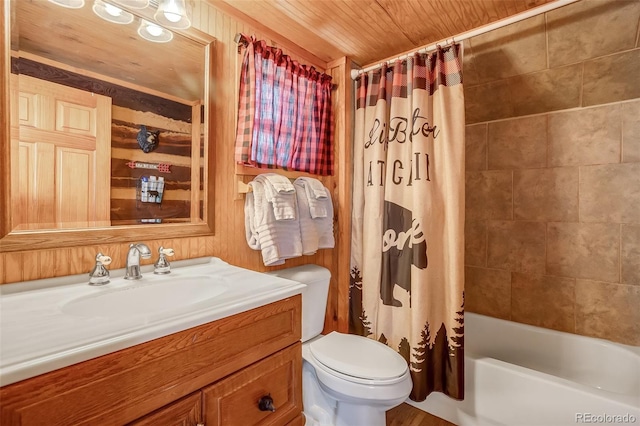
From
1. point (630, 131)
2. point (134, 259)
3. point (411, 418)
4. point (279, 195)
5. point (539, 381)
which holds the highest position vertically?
point (630, 131)

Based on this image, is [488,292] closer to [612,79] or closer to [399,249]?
[399,249]

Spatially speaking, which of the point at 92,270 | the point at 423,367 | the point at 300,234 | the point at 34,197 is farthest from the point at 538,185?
the point at 34,197

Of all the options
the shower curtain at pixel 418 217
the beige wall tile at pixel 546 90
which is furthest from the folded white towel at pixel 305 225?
the beige wall tile at pixel 546 90

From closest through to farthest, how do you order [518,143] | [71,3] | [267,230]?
[71,3], [267,230], [518,143]

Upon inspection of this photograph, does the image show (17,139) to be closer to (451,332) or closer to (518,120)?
(451,332)

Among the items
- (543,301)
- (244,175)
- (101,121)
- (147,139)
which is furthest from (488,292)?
(101,121)

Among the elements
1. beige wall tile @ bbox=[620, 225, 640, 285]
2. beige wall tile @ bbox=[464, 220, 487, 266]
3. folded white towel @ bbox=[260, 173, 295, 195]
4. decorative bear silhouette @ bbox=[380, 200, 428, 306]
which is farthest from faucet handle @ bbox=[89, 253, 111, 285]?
beige wall tile @ bbox=[620, 225, 640, 285]

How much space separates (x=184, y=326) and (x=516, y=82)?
2.15m

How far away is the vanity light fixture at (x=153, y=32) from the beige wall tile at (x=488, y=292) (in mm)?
2137

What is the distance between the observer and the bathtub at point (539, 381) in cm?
117

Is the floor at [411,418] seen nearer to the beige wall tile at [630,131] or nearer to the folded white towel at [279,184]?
the folded white towel at [279,184]

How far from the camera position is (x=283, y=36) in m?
1.63

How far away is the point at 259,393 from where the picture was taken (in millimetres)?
889

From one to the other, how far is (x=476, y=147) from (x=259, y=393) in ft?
6.28
